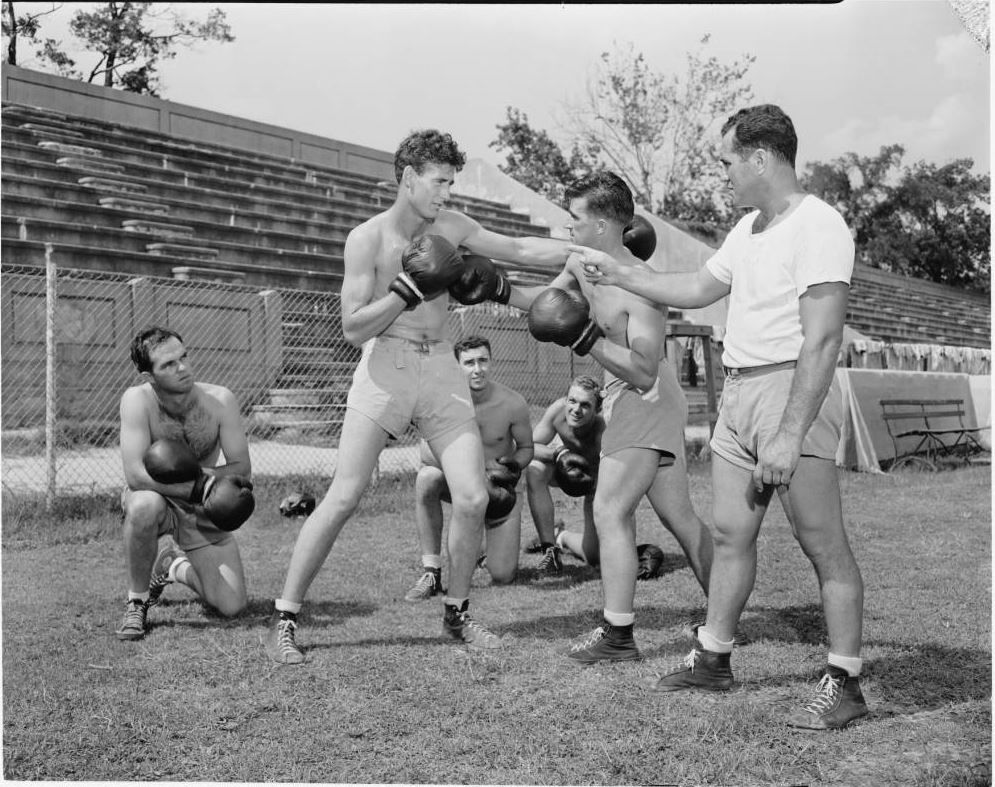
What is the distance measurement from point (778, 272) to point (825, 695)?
1313mm

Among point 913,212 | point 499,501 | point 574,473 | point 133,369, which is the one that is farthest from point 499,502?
point 913,212

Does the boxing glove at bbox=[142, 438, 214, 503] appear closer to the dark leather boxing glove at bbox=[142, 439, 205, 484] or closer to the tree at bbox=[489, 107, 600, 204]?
the dark leather boxing glove at bbox=[142, 439, 205, 484]

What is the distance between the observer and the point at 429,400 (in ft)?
13.0

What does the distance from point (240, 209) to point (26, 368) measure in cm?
605

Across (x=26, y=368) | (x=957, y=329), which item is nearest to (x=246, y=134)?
(x=26, y=368)

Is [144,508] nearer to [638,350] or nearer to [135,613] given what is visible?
[135,613]

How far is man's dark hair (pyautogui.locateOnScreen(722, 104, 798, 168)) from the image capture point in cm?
303

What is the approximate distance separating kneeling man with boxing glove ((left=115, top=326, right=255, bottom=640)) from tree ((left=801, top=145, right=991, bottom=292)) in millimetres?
39480

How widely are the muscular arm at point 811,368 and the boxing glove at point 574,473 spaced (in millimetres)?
2442

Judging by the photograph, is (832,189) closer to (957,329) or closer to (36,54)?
(957,329)

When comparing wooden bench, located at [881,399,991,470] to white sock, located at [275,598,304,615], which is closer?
white sock, located at [275,598,304,615]

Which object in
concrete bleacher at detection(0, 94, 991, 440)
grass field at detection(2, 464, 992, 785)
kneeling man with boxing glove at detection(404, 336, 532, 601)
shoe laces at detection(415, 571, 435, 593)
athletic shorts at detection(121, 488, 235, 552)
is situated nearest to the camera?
grass field at detection(2, 464, 992, 785)

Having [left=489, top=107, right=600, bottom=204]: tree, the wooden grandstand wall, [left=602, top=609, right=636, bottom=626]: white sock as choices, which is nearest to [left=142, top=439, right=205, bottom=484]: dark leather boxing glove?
[left=602, top=609, right=636, bottom=626]: white sock

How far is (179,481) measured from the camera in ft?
13.9
